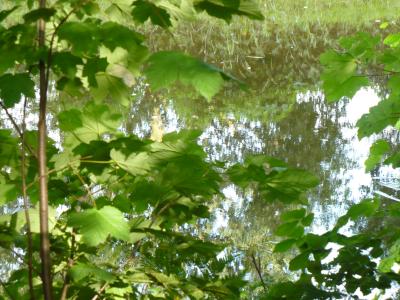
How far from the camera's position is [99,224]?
3.33 ft

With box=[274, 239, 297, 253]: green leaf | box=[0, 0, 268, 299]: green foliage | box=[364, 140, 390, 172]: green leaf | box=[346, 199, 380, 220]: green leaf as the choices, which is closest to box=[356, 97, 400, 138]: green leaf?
box=[364, 140, 390, 172]: green leaf

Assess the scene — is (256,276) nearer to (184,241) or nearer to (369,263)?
(369,263)

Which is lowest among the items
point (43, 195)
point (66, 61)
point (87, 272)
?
point (87, 272)

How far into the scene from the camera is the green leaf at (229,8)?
0.99m

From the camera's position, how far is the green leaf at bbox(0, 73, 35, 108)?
113cm

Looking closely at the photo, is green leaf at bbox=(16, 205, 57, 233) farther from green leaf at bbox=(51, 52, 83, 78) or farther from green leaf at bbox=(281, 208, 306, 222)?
green leaf at bbox=(281, 208, 306, 222)

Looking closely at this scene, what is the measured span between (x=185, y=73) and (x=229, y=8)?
18cm

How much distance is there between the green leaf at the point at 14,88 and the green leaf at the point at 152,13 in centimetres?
23

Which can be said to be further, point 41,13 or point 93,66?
point 93,66

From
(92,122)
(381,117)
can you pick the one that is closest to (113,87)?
(92,122)

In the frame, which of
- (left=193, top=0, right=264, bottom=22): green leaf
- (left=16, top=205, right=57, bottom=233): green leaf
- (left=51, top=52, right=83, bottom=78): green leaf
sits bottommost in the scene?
(left=16, top=205, right=57, bottom=233): green leaf

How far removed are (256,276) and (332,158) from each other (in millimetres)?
2255

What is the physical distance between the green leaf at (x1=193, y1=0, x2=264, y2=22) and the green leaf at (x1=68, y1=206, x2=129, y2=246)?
0.36 metres

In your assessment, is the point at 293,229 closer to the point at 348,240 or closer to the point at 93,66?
the point at 348,240
